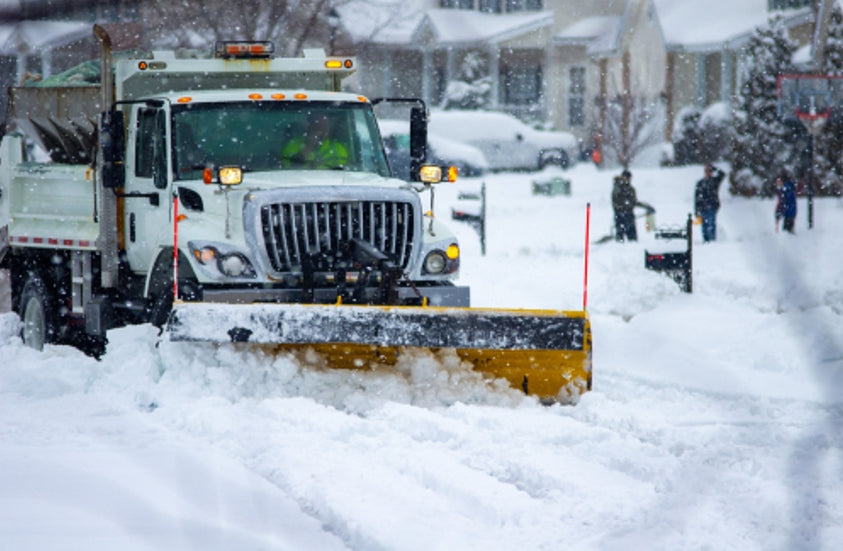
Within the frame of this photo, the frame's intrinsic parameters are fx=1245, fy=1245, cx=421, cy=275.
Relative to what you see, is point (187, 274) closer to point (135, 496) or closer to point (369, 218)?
point (369, 218)

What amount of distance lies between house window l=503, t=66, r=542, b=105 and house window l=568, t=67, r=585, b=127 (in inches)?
49.4

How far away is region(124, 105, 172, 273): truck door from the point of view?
349 inches

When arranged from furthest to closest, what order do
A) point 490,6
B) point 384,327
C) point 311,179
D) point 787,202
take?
point 490,6, point 787,202, point 311,179, point 384,327

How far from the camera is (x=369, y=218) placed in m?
8.33

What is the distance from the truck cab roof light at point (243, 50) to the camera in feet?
32.7

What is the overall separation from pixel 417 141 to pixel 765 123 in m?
22.6

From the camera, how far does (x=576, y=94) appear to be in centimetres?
4812

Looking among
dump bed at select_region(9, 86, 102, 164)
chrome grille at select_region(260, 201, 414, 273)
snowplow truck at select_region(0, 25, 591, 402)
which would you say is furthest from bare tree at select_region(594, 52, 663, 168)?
chrome grille at select_region(260, 201, 414, 273)

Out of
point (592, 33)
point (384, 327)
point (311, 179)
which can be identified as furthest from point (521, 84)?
point (384, 327)

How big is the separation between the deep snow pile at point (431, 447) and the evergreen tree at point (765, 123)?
62.8 ft

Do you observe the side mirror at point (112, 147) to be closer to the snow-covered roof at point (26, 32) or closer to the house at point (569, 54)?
the snow-covered roof at point (26, 32)

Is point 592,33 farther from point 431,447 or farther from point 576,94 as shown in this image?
point 431,447

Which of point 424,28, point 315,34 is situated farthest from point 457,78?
point 315,34

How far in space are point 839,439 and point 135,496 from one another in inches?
155
